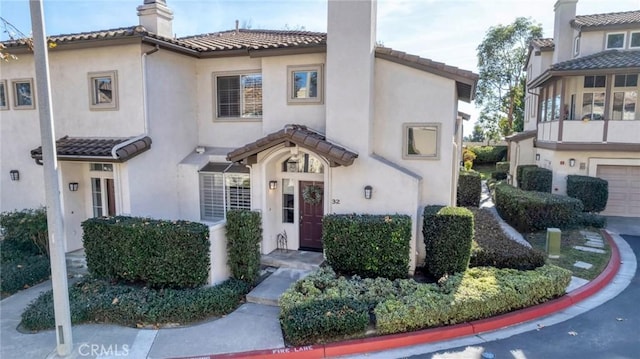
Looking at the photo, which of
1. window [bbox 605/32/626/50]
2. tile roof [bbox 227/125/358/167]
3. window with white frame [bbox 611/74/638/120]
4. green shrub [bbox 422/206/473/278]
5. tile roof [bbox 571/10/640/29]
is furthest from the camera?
window [bbox 605/32/626/50]

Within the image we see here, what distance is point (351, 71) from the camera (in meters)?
11.4

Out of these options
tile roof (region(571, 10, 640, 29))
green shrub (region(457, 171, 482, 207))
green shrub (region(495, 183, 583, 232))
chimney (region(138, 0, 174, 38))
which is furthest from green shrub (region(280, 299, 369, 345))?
tile roof (region(571, 10, 640, 29))

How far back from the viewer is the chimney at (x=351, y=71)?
1124 centimetres

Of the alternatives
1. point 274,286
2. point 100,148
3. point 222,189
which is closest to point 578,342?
point 274,286

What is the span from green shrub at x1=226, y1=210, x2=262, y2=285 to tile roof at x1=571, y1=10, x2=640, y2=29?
19.9 metres

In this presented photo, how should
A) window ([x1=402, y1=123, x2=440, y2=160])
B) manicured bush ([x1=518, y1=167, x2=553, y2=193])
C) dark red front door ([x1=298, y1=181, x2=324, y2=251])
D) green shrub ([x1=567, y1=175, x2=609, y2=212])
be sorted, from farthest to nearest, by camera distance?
manicured bush ([x1=518, y1=167, x2=553, y2=193]) < green shrub ([x1=567, y1=175, x2=609, y2=212]) < dark red front door ([x1=298, y1=181, x2=324, y2=251]) < window ([x1=402, y1=123, x2=440, y2=160])

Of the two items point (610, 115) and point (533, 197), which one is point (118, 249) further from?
point (610, 115)

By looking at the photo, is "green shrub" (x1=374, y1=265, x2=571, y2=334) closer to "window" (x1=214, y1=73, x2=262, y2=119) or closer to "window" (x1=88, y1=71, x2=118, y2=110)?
"window" (x1=214, y1=73, x2=262, y2=119)

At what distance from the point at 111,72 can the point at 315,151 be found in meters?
7.18

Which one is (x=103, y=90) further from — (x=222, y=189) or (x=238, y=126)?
(x=222, y=189)

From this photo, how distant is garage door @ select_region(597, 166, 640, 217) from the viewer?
60.5 feet

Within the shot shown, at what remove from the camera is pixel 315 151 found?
11180 mm

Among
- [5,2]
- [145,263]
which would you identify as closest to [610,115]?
[145,263]

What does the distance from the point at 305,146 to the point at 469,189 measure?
12.2 metres
